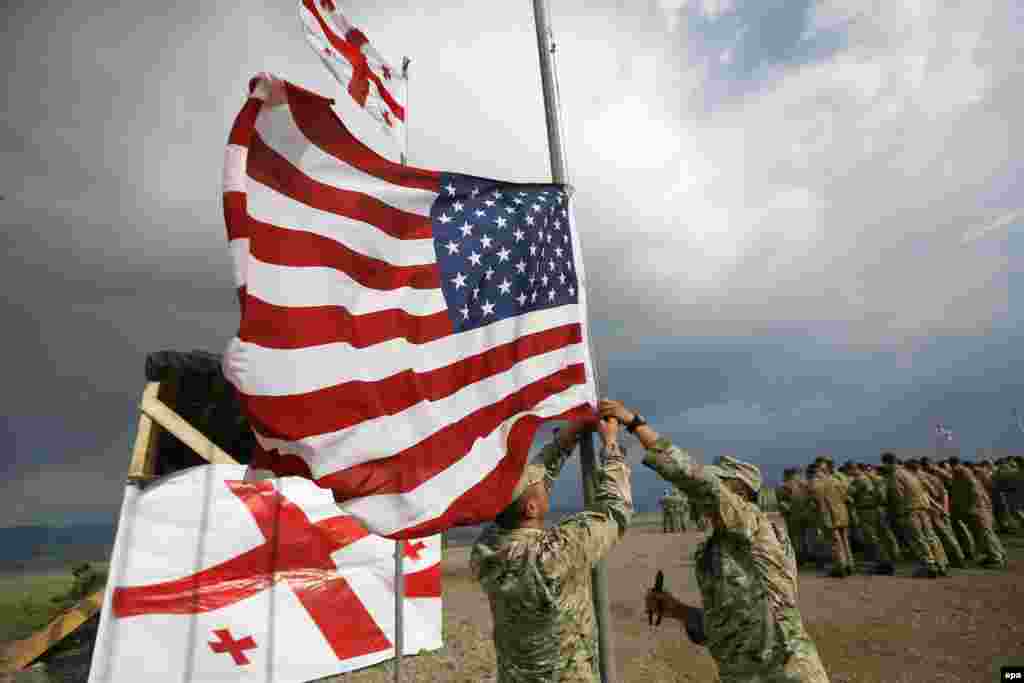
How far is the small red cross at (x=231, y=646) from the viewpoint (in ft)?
16.4

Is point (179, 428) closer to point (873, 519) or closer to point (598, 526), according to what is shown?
point (598, 526)

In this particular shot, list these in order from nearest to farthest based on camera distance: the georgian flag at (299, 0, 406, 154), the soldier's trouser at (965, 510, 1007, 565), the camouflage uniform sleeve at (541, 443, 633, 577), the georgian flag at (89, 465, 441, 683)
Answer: the camouflage uniform sleeve at (541, 443, 633, 577) < the georgian flag at (299, 0, 406, 154) < the georgian flag at (89, 465, 441, 683) < the soldier's trouser at (965, 510, 1007, 565)

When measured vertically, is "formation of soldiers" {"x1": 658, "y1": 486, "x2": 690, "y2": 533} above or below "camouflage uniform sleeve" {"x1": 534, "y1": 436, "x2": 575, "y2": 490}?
above

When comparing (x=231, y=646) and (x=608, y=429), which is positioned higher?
(x=608, y=429)

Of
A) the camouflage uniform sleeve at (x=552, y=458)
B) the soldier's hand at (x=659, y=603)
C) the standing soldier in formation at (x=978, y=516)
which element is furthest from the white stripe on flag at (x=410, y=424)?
the standing soldier in formation at (x=978, y=516)

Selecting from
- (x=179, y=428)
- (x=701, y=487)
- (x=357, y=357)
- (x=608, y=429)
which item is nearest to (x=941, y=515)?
(x=701, y=487)

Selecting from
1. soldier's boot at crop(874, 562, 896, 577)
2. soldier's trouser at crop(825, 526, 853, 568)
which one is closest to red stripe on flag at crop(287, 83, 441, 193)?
soldier's trouser at crop(825, 526, 853, 568)

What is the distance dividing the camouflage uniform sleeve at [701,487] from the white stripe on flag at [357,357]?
100 cm

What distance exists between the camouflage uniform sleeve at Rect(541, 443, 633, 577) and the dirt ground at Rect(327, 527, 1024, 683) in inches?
153

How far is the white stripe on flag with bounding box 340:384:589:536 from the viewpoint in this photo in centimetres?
226

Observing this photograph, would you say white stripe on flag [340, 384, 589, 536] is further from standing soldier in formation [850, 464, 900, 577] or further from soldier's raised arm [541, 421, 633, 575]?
standing soldier in formation [850, 464, 900, 577]

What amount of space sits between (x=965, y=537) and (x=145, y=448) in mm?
16443

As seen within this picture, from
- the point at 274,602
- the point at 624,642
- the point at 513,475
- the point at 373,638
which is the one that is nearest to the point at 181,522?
the point at 274,602

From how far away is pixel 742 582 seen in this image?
9.45ft
